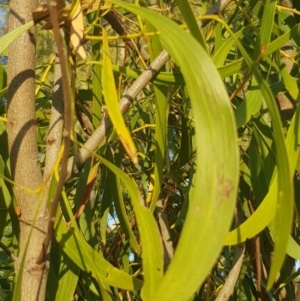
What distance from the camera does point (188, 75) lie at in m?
0.49

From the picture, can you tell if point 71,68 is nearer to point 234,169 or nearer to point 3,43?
point 3,43

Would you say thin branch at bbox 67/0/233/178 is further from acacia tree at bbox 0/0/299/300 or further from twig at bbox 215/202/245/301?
twig at bbox 215/202/245/301

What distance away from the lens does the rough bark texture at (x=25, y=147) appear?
61 centimetres

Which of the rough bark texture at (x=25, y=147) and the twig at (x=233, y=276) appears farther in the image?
the twig at (x=233, y=276)

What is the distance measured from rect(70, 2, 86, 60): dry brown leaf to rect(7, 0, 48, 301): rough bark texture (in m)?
0.10

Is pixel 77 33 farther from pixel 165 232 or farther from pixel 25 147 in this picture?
pixel 165 232

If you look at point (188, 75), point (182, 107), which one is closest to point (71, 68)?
point (188, 75)

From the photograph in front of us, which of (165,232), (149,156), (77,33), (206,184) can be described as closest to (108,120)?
(77,33)

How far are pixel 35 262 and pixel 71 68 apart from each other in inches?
7.0

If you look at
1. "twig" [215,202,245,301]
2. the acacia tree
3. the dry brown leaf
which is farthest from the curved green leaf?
"twig" [215,202,245,301]

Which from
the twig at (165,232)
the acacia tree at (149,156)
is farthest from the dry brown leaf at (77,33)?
the twig at (165,232)

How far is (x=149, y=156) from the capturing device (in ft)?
3.51

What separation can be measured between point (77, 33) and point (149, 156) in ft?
1.64

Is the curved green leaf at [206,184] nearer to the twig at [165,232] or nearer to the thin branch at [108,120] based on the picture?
the thin branch at [108,120]
